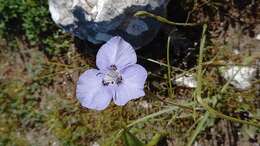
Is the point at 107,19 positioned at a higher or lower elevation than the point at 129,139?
higher

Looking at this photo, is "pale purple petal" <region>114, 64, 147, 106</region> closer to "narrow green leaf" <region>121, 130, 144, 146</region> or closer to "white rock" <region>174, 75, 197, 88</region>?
"narrow green leaf" <region>121, 130, 144, 146</region>

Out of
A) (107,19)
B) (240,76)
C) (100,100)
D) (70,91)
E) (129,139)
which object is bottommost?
(70,91)

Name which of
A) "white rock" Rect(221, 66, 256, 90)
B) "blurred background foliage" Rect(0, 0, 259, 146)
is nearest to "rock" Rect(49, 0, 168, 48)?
"blurred background foliage" Rect(0, 0, 259, 146)

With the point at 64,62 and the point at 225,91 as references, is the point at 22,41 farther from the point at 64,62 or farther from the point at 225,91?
the point at 225,91

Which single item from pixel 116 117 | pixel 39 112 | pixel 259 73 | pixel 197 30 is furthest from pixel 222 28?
pixel 39 112

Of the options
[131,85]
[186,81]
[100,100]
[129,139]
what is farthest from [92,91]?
[186,81]

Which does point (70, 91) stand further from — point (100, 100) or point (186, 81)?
point (100, 100)

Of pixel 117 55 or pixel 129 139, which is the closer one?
pixel 117 55
